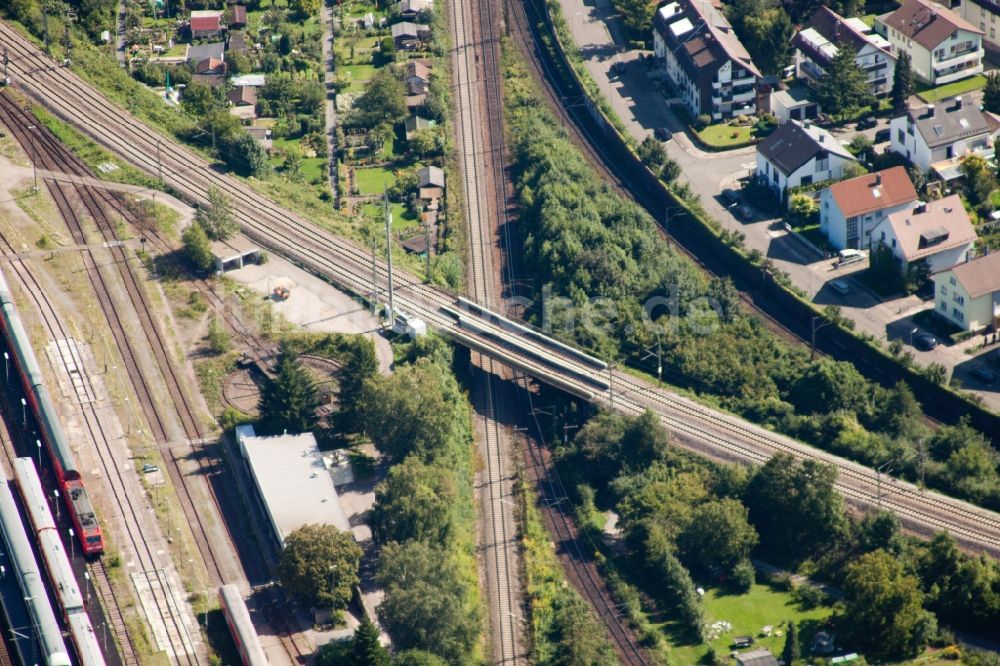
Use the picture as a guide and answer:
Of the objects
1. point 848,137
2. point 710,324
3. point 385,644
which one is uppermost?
point 848,137

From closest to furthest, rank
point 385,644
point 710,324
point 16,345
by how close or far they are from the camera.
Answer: point 385,644, point 16,345, point 710,324

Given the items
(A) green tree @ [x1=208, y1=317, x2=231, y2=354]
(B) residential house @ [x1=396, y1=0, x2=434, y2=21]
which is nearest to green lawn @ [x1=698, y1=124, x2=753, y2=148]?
(B) residential house @ [x1=396, y1=0, x2=434, y2=21]

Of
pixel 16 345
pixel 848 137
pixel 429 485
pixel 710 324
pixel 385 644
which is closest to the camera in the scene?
pixel 385 644

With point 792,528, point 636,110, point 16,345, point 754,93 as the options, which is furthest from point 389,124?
point 792,528

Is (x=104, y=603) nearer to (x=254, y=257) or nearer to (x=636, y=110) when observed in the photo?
(x=254, y=257)

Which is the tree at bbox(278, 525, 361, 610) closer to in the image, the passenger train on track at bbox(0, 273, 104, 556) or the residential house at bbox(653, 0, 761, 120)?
the passenger train on track at bbox(0, 273, 104, 556)

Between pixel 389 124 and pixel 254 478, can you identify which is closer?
pixel 254 478

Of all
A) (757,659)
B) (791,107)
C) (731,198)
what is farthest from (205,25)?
(757,659)

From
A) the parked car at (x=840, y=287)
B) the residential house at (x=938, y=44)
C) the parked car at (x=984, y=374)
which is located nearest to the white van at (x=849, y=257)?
the parked car at (x=840, y=287)
